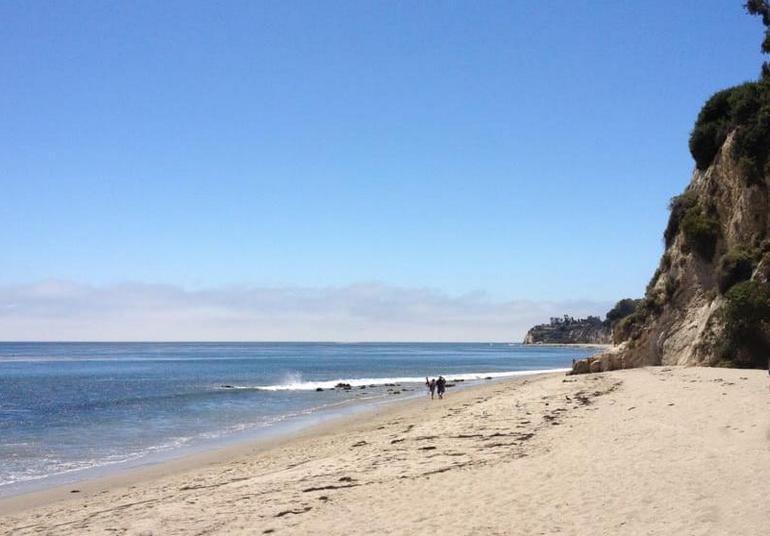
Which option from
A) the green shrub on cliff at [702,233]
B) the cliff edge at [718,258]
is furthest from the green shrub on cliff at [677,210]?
the green shrub on cliff at [702,233]

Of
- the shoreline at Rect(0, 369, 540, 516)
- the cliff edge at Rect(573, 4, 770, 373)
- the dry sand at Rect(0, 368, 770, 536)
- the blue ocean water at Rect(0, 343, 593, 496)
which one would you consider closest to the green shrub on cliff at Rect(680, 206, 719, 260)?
the cliff edge at Rect(573, 4, 770, 373)

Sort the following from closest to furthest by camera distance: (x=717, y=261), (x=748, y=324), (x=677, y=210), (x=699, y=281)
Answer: (x=748, y=324) → (x=717, y=261) → (x=699, y=281) → (x=677, y=210)

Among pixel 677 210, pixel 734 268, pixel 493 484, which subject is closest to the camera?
pixel 493 484

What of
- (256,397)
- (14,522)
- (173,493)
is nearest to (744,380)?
(173,493)

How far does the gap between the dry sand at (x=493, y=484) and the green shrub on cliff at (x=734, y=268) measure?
11816 millimetres

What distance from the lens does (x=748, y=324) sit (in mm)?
27297

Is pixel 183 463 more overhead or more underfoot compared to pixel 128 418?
more overhead

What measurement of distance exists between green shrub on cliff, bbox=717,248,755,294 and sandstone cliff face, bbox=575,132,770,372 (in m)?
0.36

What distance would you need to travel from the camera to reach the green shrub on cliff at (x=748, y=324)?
27.1 metres

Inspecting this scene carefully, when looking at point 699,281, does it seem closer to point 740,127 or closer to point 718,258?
point 718,258

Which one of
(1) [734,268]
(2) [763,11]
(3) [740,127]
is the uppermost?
(2) [763,11]

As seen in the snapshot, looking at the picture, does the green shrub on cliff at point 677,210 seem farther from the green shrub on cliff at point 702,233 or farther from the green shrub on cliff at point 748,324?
the green shrub on cliff at point 748,324

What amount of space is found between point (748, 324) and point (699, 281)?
5.85 meters

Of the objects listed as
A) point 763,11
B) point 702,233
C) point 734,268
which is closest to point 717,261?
point 702,233
